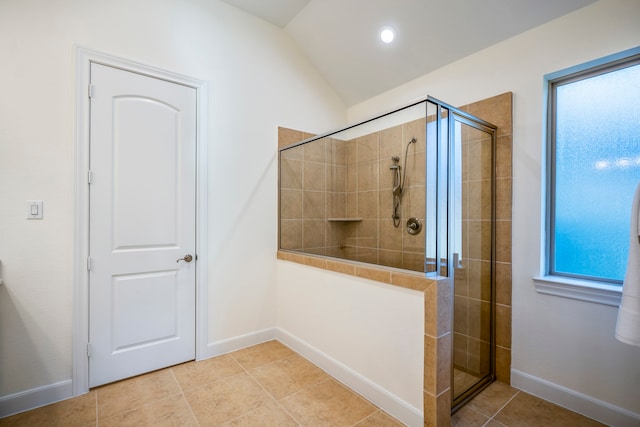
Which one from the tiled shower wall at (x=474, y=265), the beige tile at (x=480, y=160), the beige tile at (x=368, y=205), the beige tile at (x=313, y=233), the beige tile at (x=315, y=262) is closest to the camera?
the tiled shower wall at (x=474, y=265)

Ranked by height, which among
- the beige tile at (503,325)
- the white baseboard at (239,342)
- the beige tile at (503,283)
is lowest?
the white baseboard at (239,342)

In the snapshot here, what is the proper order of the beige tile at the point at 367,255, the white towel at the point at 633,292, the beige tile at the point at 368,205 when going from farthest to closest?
the beige tile at the point at 368,205
the beige tile at the point at 367,255
the white towel at the point at 633,292

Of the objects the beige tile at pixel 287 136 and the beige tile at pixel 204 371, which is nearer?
the beige tile at pixel 204 371

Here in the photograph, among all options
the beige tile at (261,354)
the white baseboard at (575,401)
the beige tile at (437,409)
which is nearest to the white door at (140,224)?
the beige tile at (261,354)

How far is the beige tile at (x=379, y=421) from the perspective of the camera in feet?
5.58

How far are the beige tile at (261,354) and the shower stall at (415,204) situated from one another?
894mm

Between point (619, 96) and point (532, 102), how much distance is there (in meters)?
0.42

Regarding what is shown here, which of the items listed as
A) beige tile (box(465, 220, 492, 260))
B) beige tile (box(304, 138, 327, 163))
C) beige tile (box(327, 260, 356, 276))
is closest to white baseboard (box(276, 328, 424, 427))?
beige tile (box(327, 260, 356, 276))

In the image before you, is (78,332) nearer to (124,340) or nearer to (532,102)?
(124,340)

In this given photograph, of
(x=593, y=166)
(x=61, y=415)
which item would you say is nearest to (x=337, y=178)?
(x=593, y=166)

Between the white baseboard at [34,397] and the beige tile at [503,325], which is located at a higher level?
the beige tile at [503,325]

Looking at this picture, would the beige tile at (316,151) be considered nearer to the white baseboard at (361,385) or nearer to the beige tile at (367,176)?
the beige tile at (367,176)

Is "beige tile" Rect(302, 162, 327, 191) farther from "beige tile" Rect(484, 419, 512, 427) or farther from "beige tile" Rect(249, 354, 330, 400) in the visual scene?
"beige tile" Rect(484, 419, 512, 427)

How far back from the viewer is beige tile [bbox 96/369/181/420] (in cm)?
186
